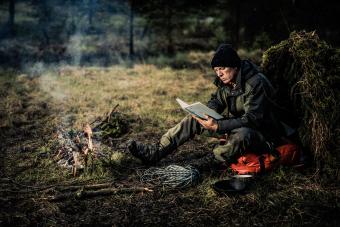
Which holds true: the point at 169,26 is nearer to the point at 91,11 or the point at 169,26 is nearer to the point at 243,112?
the point at 91,11

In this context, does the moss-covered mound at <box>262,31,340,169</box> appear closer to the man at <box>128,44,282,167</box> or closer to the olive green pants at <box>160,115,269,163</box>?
the man at <box>128,44,282,167</box>

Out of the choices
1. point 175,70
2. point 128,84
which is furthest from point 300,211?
point 175,70

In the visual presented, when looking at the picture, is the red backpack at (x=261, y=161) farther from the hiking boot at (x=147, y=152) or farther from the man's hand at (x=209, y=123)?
the hiking boot at (x=147, y=152)

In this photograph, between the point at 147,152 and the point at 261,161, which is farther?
the point at 147,152

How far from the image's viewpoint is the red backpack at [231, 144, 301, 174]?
14.1ft

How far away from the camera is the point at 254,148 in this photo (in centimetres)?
427

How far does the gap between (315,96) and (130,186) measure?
245 cm

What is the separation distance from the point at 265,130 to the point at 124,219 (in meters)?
1.92

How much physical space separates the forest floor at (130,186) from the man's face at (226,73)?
122 centimetres

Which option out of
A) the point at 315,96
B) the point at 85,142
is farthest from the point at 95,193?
the point at 315,96

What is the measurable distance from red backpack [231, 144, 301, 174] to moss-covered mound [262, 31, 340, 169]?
267 mm

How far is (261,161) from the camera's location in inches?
169

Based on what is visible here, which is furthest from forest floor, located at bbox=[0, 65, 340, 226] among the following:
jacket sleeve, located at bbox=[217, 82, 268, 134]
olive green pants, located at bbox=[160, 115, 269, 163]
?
jacket sleeve, located at bbox=[217, 82, 268, 134]

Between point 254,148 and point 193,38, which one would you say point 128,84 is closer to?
point 254,148
